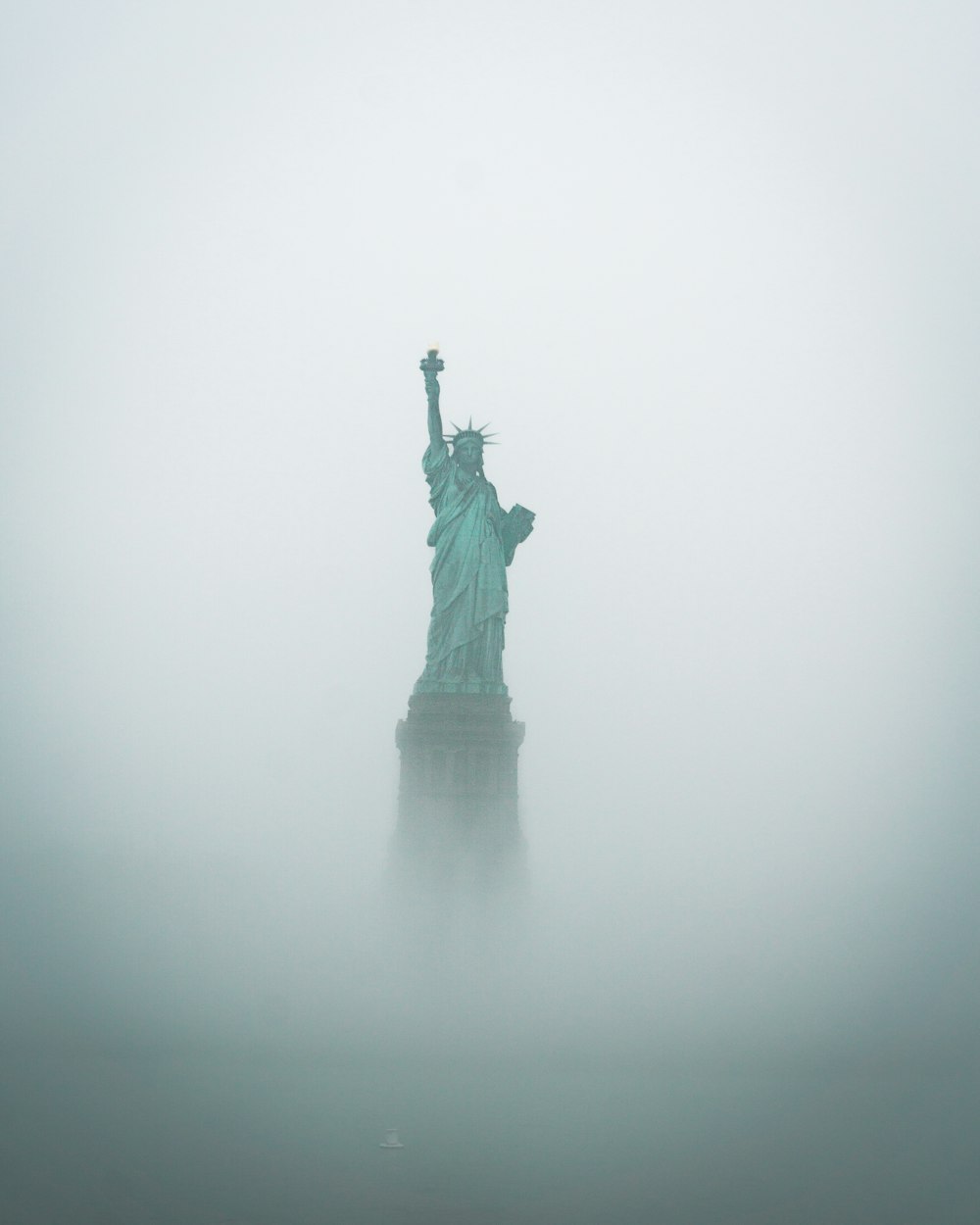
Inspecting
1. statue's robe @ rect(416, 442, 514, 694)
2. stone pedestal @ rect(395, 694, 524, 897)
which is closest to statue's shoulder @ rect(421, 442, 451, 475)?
statue's robe @ rect(416, 442, 514, 694)

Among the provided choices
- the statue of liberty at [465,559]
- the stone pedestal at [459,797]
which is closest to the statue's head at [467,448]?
the statue of liberty at [465,559]

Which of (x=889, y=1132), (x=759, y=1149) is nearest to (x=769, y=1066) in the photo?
(x=889, y=1132)

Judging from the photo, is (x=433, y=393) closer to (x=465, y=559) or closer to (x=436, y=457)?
(x=436, y=457)

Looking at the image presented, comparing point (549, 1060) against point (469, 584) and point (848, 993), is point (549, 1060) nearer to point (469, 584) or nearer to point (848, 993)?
point (848, 993)

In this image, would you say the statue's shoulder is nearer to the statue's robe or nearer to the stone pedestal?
the statue's robe

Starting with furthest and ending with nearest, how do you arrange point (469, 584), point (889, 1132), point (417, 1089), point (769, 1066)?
point (469, 584) < point (769, 1066) < point (417, 1089) < point (889, 1132)
